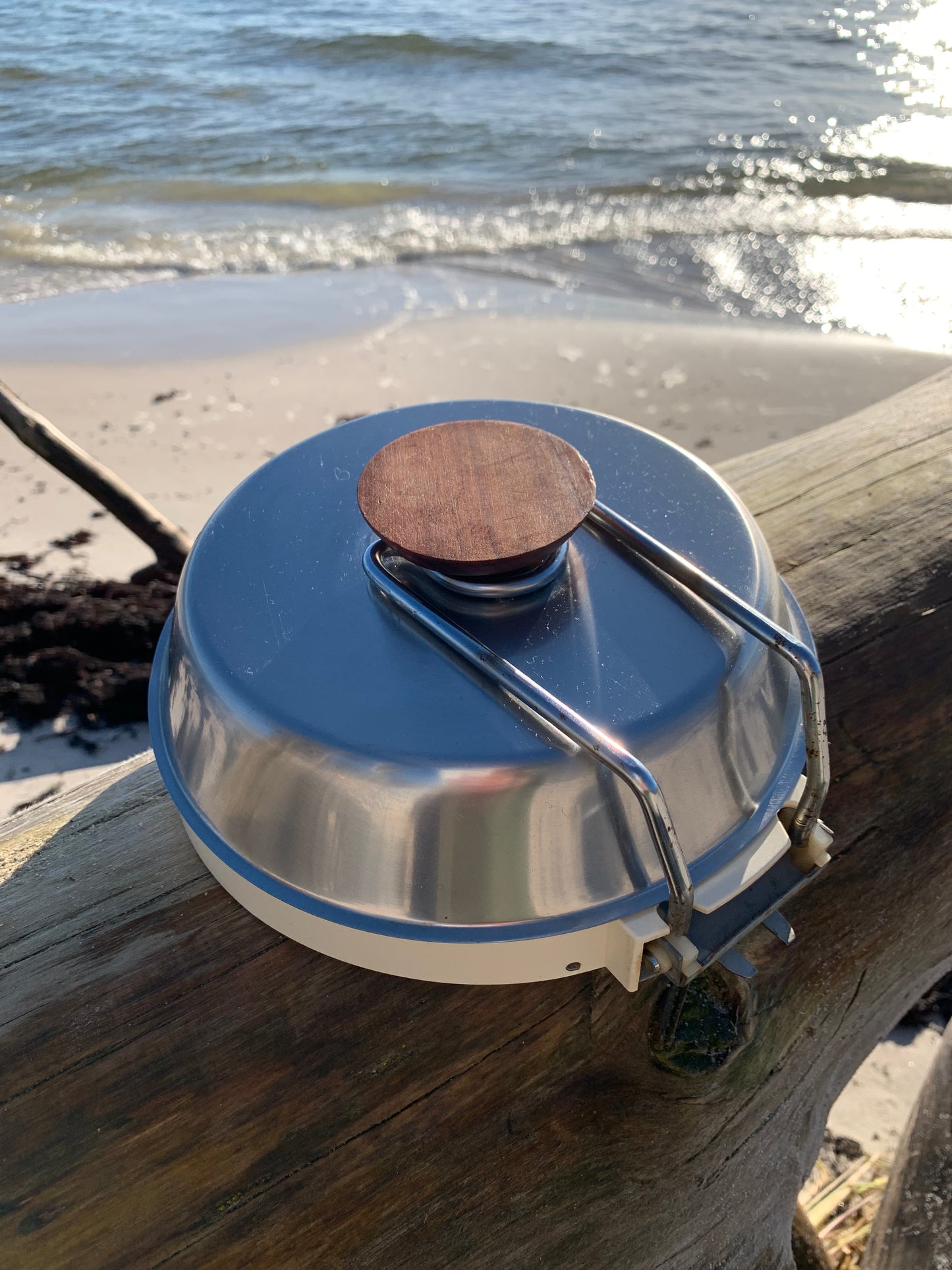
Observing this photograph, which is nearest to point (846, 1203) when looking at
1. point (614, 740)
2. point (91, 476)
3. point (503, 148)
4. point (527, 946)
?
point (527, 946)

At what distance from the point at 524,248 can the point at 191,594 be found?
25.3ft

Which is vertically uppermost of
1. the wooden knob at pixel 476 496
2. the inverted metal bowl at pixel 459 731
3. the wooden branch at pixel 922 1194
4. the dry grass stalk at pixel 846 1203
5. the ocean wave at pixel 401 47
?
the ocean wave at pixel 401 47

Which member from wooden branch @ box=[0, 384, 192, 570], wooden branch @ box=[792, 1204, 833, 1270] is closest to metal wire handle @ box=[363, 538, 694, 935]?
wooden branch @ box=[792, 1204, 833, 1270]

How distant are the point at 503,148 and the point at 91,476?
8580 millimetres

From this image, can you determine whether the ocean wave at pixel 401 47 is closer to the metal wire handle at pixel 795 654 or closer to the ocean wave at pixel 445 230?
the ocean wave at pixel 445 230

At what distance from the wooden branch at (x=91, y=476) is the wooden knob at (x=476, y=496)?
231 cm

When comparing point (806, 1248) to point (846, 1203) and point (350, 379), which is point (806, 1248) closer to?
point (846, 1203)

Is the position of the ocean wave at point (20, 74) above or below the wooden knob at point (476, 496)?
above

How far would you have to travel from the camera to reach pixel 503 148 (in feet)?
33.7

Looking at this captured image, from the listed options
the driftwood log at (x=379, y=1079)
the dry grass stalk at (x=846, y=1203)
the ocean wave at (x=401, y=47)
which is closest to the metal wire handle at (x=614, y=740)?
the driftwood log at (x=379, y=1079)

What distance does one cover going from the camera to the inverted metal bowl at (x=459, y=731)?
Result: 0.99 metres

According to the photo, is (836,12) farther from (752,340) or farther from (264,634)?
(264,634)

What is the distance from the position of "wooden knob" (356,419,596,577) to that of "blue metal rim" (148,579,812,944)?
1.30 ft

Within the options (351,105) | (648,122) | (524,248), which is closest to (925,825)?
(524,248)
